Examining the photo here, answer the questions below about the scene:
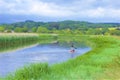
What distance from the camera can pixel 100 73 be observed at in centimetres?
1439

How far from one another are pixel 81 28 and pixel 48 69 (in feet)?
385

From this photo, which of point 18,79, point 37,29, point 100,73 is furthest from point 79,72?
point 37,29

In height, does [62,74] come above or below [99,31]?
above

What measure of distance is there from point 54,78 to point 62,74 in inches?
45.1

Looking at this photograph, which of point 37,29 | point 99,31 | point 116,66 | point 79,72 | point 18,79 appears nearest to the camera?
point 18,79

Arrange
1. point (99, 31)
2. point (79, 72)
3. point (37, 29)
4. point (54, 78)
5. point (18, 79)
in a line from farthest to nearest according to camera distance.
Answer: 1. point (37, 29)
2. point (99, 31)
3. point (79, 72)
4. point (54, 78)
5. point (18, 79)

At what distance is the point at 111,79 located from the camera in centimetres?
1316

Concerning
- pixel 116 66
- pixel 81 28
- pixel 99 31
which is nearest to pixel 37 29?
pixel 81 28

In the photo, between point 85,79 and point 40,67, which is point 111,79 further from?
point 40,67

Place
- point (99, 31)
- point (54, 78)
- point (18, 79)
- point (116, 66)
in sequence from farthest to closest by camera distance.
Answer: point (99, 31) → point (116, 66) → point (54, 78) → point (18, 79)

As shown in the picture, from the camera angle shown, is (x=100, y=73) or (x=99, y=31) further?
(x=99, y=31)

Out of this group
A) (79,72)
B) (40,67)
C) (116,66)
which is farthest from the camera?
(116,66)

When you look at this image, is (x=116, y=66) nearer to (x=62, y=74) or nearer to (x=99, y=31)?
(x=62, y=74)

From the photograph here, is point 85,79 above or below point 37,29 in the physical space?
above
